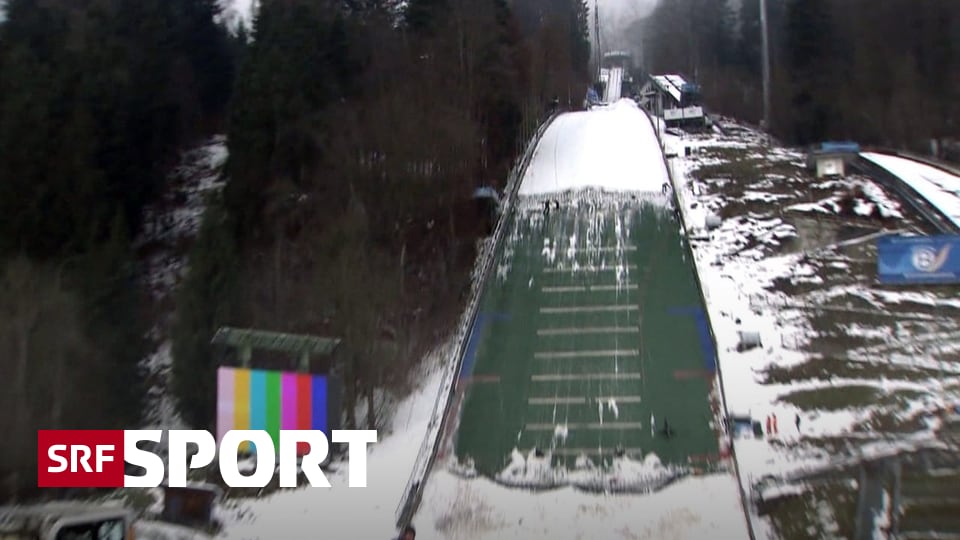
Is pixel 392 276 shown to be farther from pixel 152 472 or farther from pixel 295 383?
pixel 152 472

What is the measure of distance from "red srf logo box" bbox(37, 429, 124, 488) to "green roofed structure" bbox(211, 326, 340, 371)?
145 cm

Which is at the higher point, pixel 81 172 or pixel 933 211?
pixel 81 172

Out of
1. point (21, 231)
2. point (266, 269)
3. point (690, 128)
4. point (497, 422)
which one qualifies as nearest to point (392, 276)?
point (266, 269)

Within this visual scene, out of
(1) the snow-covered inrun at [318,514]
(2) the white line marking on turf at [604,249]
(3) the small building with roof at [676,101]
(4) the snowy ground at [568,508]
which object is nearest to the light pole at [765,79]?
(3) the small building with roof at [676,101]

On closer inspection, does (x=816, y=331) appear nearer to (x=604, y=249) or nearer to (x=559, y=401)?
(x=559, y=401)

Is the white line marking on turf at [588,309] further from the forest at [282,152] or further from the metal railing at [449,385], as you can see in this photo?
the forest at [282,152]

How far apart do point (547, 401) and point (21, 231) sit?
6.92 m

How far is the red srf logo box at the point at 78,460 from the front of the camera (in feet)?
19.1

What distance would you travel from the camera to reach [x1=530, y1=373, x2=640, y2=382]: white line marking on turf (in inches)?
432

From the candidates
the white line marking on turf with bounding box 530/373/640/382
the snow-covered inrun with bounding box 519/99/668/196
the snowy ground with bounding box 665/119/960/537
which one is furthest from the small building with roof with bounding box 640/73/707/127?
the white line marking on turf with bounding box 530/373/640/382

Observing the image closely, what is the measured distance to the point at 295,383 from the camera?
7.16m

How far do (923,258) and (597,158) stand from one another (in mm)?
13547

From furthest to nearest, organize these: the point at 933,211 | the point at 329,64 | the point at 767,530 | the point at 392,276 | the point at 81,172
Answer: the point at 329,64, the point at 933,211, the point at 81,172, the point at 392,276, the point at 767,530

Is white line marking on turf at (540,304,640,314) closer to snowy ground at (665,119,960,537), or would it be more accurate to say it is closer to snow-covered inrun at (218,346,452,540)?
snowy ground at (665,119,960,537)
